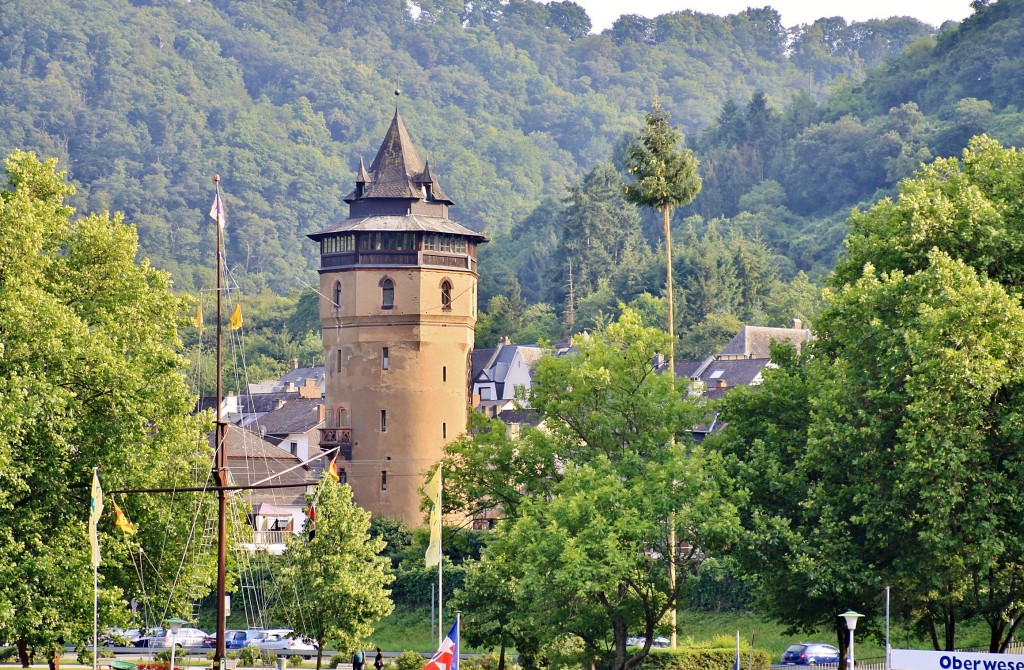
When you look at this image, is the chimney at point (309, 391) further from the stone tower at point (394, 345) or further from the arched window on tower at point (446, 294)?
the arched window on tower at point (446, 294)

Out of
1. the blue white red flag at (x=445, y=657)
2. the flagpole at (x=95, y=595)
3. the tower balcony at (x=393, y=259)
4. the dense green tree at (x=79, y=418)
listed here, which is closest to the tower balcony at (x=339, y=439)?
the tower balcony at (x=393, y=259)

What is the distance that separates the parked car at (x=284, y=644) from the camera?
80.4 metres

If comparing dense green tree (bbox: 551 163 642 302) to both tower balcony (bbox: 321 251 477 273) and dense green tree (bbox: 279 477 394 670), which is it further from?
dense green tree (bbox: 279 477 394 670)

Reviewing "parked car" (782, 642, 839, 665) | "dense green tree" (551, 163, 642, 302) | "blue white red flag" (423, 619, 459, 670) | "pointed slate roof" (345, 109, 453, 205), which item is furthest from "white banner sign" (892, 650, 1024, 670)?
"dense green tree" (551, 163, 642, 302)

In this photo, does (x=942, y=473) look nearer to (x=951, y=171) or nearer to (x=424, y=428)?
(x=951, y=171)

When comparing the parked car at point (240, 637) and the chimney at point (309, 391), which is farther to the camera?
the chimney at point (309, 391)

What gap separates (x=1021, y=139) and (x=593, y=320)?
40378 mm

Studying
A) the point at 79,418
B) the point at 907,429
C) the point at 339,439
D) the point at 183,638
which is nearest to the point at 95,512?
the point at 79,418

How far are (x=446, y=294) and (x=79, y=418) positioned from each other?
49398 mm

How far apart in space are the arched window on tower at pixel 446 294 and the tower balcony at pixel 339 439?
27.4ft

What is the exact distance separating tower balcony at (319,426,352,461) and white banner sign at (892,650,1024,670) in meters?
56.4

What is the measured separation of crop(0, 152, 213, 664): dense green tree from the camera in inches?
1795

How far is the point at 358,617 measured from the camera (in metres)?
67.7

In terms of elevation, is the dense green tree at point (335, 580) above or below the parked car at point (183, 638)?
above
